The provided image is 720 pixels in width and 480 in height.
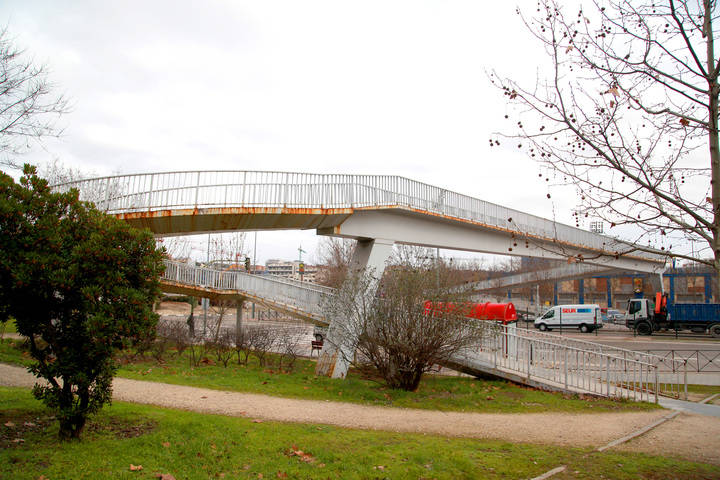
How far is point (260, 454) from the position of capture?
6031 mm

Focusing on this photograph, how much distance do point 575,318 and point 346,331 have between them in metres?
30.9

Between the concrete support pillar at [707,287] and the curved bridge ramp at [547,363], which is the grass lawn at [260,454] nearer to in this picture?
the curved bridge ramp at [547,363]

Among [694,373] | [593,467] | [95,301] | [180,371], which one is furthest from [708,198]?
[694,373]

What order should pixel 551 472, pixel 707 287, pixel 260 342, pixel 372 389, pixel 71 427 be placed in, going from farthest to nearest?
pixel 707 287 → pixel 260 342 → pixel 372 389 → pixel 71 427 → pixel 551 472

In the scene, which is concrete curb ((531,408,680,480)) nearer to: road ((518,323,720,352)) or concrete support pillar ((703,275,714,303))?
road ((518,323,720,352))

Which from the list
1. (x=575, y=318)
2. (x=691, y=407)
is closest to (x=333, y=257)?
(x=575, y=318)

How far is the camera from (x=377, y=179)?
15.9 meters

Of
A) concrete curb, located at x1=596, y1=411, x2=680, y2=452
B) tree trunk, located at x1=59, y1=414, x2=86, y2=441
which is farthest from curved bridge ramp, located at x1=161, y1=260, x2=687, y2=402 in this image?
tree trunk, located at x1=59, y1=414, x2=86, y2=441

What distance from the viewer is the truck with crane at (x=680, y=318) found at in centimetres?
3275

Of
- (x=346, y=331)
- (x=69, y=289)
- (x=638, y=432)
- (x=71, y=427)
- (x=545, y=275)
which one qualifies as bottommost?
(x=638, y=432)

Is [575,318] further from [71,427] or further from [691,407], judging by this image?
[71,427]

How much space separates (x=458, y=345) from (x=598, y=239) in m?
20.8

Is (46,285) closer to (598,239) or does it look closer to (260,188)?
(260,188)

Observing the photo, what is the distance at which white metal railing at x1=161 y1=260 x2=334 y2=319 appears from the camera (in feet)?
56.4
